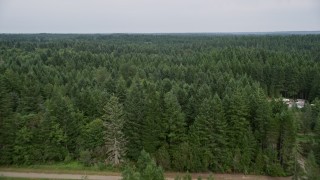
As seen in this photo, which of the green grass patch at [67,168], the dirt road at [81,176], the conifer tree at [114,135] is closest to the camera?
the dirt road at [81,176]

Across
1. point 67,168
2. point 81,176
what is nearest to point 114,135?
point 81,176

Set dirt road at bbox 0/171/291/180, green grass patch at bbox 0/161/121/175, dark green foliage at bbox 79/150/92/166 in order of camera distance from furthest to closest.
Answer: dark green foliage at bbox 79/150/92/166 → green grass patch at bbox 0/161/121/175 → dirt road at bbox 0/171/291/180

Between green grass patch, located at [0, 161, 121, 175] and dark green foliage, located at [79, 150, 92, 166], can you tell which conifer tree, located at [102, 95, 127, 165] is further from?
dark green foliage, located at [79, 150, 92, 166]

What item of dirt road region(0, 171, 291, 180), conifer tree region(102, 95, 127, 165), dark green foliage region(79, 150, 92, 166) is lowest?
dirt road region(0, 171, 291, 180)

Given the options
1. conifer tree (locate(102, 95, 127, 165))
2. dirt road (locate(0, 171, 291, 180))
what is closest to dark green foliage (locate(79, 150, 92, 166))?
conifer tree (locate(102, 95, 127, 165))

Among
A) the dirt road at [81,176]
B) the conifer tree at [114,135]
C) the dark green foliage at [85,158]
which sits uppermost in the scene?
the conifer tree at [114,135]

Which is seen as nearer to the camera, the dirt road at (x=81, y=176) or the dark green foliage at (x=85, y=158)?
the dirt road at (x=81, y=176)

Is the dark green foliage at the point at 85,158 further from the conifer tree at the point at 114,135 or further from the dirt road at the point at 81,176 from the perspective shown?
the dirt road at the point at 81,176

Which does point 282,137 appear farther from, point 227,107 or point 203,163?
point 203,163

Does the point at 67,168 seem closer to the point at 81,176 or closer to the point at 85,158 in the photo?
the point at 85,158

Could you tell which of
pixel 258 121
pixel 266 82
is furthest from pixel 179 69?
pixel 258 121

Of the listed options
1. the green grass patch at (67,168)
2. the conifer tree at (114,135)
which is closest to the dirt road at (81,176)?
the green grass patch at (67,168)

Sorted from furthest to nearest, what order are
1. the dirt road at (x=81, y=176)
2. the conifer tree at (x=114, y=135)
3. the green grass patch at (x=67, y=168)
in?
the conifer tree at (x=114, y=135), the green grass patch at (x=67, y=168), the dirt road at (x=81, y=176)
